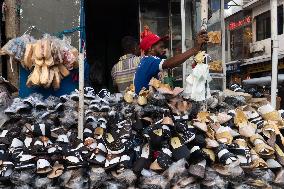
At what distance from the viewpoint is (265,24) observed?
22141 millimetres

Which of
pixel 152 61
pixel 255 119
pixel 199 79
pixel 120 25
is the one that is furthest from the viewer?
→ pixel 120 25

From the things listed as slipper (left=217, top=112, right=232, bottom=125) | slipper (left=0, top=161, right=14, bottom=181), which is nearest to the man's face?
slipper (left=217, top=112, right=232, bottom=125)

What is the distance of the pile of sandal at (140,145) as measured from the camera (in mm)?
2771

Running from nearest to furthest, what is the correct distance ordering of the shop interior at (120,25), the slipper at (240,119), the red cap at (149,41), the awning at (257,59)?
1. the slipper at (240,119)
2. the red cap at (149,41)
3. the shop interior at (120,25)
4. the awning at (257,59)

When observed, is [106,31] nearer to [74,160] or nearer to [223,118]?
[223,118]

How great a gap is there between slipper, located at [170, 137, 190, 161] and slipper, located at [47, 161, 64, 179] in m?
0.78

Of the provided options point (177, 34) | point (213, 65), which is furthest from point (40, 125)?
point (177, 34)

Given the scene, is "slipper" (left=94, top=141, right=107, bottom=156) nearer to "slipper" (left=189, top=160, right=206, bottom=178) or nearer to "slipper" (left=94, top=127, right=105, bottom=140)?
"slipper" (left=94, top=127, right=105, bottom=140)

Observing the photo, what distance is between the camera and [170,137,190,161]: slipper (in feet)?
9.24

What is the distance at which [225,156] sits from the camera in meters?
2.85

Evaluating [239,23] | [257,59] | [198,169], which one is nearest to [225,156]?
[198,169]

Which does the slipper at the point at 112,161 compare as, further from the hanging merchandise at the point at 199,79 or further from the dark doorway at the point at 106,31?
the dark doorway at the point at 106,31

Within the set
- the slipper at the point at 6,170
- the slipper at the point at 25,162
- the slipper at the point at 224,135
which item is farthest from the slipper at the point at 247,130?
the slipper at the point at 6,170

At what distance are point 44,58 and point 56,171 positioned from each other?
1.33 meters
